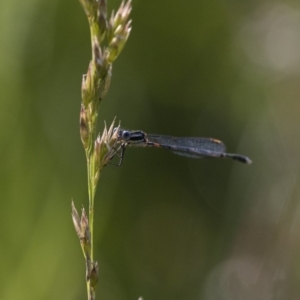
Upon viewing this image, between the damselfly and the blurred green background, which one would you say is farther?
the blurred green background

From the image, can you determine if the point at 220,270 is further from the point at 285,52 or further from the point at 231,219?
the point at 285,52

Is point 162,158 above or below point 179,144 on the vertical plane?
below

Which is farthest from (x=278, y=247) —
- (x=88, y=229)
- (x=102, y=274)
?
(x=88, y=229)

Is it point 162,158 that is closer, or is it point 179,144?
point 179,144

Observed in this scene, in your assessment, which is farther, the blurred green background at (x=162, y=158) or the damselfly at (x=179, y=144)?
the blurred green background at (x=162, y=158)
